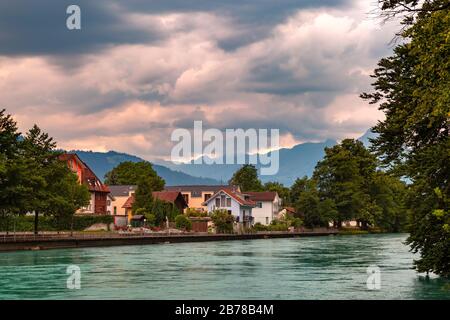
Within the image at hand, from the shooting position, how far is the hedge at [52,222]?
96375 millimetres

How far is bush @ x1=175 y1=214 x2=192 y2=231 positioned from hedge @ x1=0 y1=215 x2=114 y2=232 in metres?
11.8

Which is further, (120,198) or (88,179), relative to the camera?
(120,198)

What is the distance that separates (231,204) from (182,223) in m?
28.2

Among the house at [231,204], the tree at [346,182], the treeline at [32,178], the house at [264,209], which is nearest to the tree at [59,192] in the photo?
the treeline at [32,178]

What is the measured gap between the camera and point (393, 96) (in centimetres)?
4091

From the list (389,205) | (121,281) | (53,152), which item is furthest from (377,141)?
(389,205)

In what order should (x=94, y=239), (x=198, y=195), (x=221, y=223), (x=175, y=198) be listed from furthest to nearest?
(x=198, y=195) < (x=175, y=198) < (x=221, y=223) < (x=94, y=239)

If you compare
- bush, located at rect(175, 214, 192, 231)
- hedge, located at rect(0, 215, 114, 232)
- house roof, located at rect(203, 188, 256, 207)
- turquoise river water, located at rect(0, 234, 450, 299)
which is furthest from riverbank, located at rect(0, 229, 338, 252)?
house roof, located at rect(203, 188, 256, 207)

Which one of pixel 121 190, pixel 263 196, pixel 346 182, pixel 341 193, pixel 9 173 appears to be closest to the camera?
pixel 9 173

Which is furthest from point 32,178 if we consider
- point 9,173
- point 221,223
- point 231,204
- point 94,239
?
point 231,204

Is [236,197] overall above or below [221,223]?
above

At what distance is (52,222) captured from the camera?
341 feet

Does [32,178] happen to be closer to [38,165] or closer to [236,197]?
[38,165]

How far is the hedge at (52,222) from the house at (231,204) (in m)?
37.1
